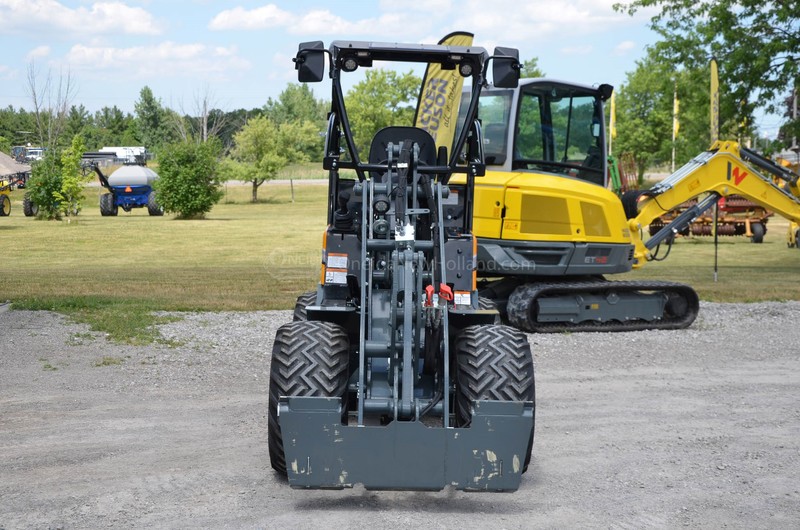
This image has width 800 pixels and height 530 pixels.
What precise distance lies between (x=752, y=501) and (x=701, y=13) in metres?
19.7

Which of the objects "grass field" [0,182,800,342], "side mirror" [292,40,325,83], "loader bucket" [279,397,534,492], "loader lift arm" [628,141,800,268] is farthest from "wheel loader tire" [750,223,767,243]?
"loader bucket" [279,397,534,492]

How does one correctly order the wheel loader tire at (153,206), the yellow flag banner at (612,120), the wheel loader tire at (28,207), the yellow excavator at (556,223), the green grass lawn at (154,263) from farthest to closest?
the yellow flag banner at (612,120), the wheel loader tire at (153,206), the wheel loader tire at (28,207), the green grass lawn at (154,263), the yellow excavator at (556,223)

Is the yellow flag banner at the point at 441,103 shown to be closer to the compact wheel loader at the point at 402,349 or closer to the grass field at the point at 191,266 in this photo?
the grass field at the point at 191,266

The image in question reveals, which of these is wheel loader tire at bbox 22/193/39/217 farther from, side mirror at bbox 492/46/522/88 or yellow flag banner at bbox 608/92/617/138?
side mirror at bbox 492/46/522/88

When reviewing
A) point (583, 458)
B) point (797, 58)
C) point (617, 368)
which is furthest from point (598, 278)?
point (797, 58)

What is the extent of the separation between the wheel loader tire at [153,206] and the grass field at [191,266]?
10.5ft

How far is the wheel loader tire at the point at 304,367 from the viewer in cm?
564

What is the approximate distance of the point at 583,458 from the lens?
6.66 meters

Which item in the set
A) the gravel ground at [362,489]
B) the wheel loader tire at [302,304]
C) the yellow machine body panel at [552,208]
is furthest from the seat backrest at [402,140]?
the yellow machine body panel at [552,208]

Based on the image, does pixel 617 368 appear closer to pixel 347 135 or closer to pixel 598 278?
pixel 598 278

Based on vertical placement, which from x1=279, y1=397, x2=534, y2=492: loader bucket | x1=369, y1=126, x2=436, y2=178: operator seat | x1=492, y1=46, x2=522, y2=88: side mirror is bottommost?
x1=279, y1=397, x2=534, y2=492: loader bucket

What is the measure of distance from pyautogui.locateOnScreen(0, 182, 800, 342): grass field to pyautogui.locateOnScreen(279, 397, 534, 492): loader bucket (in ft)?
21.9

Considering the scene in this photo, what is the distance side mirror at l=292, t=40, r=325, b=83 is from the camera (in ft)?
21.9

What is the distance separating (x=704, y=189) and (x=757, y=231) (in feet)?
55.9
